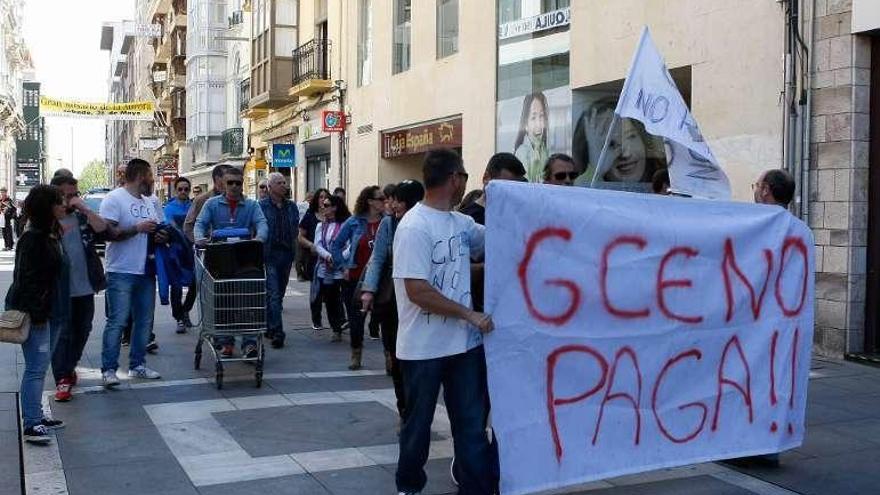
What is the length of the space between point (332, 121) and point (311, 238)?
9.89 m

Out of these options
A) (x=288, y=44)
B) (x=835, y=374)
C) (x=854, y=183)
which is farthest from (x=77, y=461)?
(x=288, y=44)

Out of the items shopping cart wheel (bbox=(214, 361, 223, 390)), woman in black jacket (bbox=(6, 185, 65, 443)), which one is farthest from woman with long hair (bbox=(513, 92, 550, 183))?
woman in black jacket (bbox=(6, 185, 65, 443))

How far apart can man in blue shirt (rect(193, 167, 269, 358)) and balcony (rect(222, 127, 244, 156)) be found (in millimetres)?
27627

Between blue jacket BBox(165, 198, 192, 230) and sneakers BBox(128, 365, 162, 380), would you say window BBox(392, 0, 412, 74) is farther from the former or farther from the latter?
sneakers BBox(128, 365, 162, 380)

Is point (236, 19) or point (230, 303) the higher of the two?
point (236, 19)

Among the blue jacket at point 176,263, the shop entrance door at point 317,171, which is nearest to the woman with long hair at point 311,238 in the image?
the blue jacket at point 176,263

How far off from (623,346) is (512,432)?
751 millimetres

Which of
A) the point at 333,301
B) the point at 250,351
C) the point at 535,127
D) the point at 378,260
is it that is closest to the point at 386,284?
the point at 378,260

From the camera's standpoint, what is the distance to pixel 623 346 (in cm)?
481

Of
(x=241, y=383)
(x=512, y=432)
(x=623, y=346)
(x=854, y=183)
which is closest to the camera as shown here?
(x=512, y=432)

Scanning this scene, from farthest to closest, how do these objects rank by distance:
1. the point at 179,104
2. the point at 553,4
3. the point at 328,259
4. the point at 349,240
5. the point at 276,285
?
1. the point at 179,104
2. the point at 553,4
3. the point at 328,259
4. the point at 276,285
5. the point at 349,240

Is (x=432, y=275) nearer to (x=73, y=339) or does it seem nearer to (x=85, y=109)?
(x=73, y=339)

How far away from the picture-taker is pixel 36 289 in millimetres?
6227

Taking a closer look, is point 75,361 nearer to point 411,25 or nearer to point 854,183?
point 854,183
